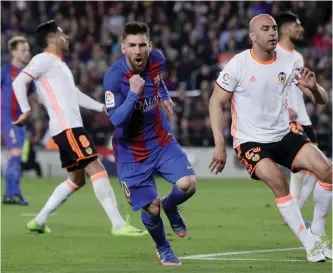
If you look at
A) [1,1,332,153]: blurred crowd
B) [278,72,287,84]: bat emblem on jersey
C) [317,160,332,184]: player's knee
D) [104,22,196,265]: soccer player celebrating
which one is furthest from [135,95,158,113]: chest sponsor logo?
[1,1,332,153]: blurred crowd

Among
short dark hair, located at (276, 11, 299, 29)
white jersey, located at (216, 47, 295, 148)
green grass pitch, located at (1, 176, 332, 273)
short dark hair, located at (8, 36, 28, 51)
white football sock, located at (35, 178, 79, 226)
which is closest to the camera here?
green grass pitch, located at (1, 176, 332, 273)

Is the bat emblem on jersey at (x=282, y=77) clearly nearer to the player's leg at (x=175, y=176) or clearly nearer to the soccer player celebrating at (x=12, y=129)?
the player's leg at (x=175, y=176)

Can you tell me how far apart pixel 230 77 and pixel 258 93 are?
298 mm

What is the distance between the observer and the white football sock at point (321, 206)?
30.0ft

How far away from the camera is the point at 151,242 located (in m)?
10.7

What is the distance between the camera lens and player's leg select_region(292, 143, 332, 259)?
887cm

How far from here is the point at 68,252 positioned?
9852 millimetres

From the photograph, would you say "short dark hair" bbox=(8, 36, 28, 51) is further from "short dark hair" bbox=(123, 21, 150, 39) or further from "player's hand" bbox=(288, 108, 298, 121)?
"short dark hair" bbox=(123, 21, 150, 39)

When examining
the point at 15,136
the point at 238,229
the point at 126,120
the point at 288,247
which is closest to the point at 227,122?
the point at 15,136

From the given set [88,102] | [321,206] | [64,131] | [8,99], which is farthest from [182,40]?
[321,206]

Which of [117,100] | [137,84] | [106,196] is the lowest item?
[106,196]

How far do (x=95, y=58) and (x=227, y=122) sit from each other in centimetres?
544

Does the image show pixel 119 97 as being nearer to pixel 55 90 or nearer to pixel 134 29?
pixel 134 29

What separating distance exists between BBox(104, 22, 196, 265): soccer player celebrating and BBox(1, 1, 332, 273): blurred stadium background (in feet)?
1.60
